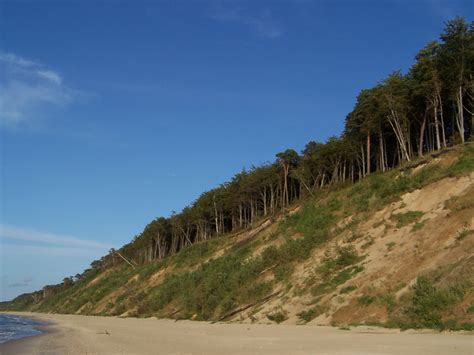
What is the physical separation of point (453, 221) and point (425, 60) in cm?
2464

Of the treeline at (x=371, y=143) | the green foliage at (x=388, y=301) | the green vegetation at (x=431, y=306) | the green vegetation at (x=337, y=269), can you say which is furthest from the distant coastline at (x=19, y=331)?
the treeline at (x=371, y=143)

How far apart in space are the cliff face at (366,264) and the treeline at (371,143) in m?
9.67

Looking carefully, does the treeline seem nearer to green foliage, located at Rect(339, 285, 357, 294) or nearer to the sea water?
green foliage, located at Rect(339, 285, 357, 294)

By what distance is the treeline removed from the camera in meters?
43.5

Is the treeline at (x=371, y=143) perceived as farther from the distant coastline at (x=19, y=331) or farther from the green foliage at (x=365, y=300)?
the distant coastline at (x=19, y=331)

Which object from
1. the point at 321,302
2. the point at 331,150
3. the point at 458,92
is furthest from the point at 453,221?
the point at 331,150

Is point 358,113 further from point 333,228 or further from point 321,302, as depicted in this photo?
point 321,302

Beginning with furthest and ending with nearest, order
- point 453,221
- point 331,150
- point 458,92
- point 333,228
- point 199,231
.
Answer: point 199,231 → point 331,150 → point 458,92 → point 333,228 → point 453,221

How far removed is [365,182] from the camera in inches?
1764

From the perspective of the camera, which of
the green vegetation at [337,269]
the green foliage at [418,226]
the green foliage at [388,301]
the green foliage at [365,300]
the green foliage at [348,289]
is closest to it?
the green foliage at [388,301]

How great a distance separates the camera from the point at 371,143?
60.6m

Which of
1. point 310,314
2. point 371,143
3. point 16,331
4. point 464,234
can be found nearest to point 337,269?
point 310,314

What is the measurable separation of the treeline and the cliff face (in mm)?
9667

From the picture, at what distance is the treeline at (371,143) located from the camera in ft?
143
